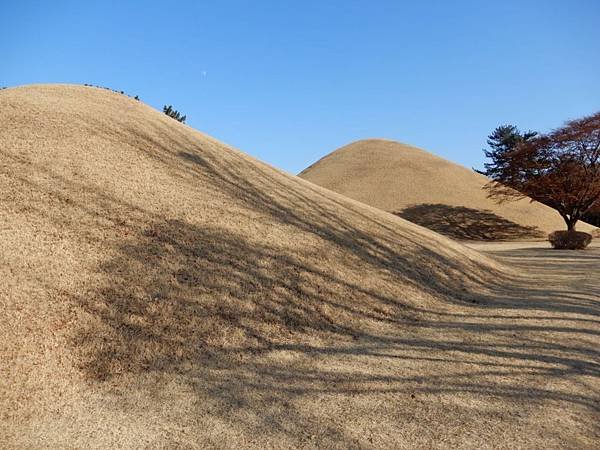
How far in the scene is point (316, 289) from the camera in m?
6.76

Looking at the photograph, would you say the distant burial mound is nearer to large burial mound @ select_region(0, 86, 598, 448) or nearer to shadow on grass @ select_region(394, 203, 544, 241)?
large burial mound @ select_region(0, 86, 598, 448)

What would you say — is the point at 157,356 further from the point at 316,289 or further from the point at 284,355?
the point at 316,289

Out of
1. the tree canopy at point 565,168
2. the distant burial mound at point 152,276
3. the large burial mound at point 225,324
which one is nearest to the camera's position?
the large burial mound at point 225,324

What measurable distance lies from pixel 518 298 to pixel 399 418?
5839mm

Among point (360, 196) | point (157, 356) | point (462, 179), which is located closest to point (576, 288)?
point (157, 356)

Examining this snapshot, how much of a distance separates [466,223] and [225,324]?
31.7 m

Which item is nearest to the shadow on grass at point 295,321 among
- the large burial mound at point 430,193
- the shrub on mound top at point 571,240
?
the shrub on mound top at point 571,240

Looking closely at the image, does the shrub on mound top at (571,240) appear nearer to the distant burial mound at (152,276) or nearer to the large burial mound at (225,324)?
the large burial mound at (225,324)

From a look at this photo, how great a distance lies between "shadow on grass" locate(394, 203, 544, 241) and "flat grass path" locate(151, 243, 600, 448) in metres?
26.7

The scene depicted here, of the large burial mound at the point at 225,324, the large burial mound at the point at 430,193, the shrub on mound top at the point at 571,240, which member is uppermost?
the large burial mound at the point at 430,193

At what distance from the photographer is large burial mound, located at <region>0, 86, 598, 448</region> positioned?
12.1 feet

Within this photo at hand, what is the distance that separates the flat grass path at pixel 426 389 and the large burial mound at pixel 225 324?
2 centimetres

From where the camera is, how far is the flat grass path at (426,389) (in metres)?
3.54

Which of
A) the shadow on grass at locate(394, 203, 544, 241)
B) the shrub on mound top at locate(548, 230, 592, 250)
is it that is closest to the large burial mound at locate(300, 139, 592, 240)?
the shadow on grass at locate(394, 203, 544, 241)
